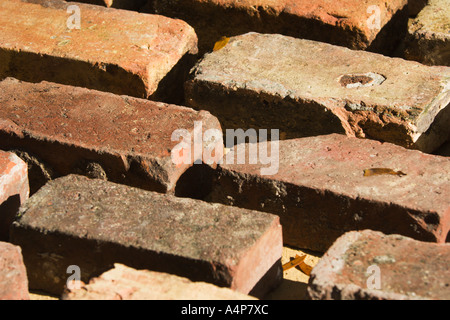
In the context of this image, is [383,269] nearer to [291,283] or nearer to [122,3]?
[291,283]

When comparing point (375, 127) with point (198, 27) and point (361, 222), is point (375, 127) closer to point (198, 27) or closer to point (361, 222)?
point (361, 222)

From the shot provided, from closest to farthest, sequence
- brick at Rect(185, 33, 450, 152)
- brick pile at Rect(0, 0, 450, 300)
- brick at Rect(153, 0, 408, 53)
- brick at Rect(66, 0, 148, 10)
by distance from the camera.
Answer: brick pile at Rect(0, 0, 450, 300) < brick at Rect(185, 33, 450, 152) < brick at Rect(153, 0, 408, 53) < brick at Rect(66, 0, 148, 10)

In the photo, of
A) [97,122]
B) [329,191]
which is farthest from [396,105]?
[97,122]

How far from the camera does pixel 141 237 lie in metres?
3.28

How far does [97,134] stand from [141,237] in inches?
34.8

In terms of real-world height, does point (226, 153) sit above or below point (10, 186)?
above

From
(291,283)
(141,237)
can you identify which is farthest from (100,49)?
(291,283)

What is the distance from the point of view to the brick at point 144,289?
118 inches

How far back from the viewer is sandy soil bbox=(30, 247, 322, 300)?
3561 millimetres

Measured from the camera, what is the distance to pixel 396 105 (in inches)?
165

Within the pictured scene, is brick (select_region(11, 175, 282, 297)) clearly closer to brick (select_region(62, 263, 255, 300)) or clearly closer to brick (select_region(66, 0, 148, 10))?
brick (select_region(62, 263, 255, 300))

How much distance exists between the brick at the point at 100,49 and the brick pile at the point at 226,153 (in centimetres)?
1

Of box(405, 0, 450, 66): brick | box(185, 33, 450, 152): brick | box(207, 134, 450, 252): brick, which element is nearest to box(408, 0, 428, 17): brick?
box(405, 0, 450, 66): brick

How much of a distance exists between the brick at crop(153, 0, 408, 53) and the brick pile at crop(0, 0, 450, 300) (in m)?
0.01
